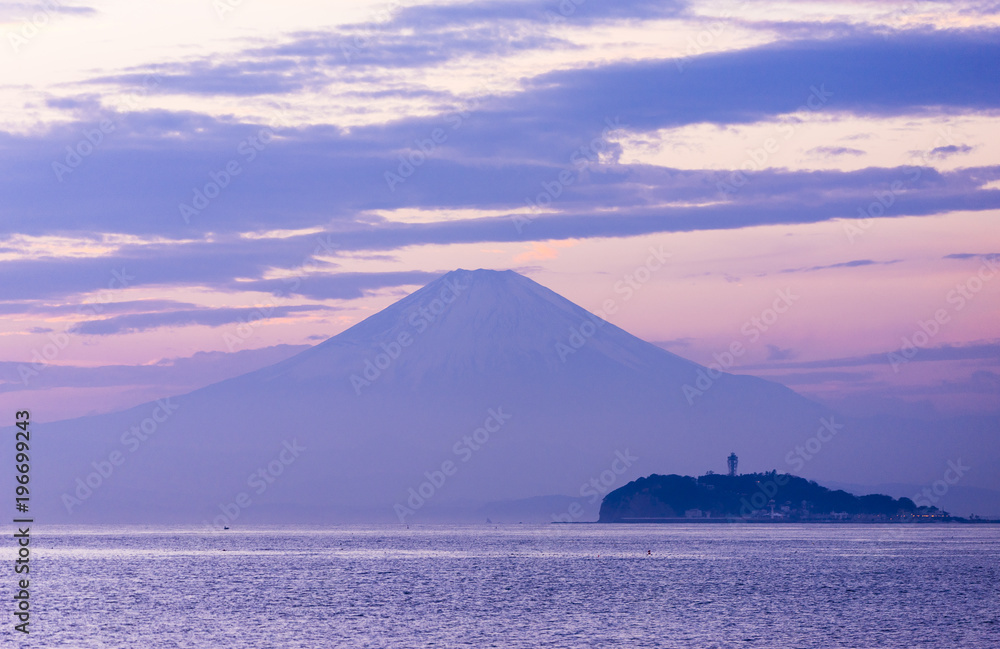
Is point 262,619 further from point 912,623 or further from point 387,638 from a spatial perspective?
point 912,623

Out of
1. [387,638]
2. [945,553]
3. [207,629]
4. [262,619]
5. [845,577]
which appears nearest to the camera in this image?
[387,638]

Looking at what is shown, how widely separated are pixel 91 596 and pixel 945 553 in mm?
135715

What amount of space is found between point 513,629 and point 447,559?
329 ft

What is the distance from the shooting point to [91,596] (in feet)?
325

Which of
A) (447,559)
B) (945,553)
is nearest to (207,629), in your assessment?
(447,559)

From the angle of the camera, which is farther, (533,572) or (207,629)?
(533,572)

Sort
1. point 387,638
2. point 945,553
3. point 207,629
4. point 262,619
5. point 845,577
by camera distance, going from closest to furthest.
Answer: point 387,638, point 207,629, point 262,619, point 845,577, point 945,553

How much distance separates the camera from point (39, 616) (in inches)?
3204

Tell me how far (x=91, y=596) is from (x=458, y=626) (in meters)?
37.7

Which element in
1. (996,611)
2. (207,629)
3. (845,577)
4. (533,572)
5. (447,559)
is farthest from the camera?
(447,559)

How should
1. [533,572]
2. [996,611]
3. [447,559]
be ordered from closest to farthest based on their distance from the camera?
[996,611] → [533,572] → [447,559]

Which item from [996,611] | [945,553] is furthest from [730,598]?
[945,553]

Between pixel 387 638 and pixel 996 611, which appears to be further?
pixel 996 611

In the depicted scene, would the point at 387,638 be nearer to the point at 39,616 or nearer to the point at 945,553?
the point at 39,616
